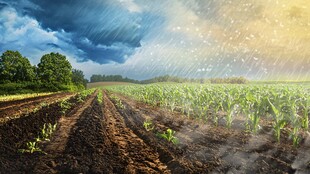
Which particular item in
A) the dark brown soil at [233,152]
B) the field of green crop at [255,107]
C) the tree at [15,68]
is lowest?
the dark brown soil at [233,152]

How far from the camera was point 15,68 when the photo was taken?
43250 millimetres

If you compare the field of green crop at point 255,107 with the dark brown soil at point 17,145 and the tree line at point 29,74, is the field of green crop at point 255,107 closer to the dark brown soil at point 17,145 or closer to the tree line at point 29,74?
the dark brown soil at point 17,145

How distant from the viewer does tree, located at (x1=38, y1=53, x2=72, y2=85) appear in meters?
50.7

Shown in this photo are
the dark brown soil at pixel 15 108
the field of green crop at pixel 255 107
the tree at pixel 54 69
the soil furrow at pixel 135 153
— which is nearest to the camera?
the soil furrow at pixel 135 153

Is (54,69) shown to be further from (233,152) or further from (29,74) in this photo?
(233,152)

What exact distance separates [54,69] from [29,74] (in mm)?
9511

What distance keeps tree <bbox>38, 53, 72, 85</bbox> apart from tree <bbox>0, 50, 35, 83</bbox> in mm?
4227

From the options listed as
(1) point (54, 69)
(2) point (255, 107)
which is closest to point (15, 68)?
(1) point (54, 69)

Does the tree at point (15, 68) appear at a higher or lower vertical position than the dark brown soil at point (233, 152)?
higher

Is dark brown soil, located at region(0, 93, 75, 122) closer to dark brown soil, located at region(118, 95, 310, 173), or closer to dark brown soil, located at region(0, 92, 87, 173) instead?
dark brown soil, located at region(0, 92, 87, 173)

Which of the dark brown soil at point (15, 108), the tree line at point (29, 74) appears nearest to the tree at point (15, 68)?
the tree line at point (29, 74)

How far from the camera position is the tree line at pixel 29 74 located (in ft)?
131

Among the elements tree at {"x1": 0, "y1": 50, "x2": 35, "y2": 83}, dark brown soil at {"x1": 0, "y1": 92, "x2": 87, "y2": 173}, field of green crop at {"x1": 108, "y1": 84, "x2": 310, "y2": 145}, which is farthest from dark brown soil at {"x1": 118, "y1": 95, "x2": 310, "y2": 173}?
tree at {"x1": 0, "y1": 50, "x2": 35, "y2": 83}

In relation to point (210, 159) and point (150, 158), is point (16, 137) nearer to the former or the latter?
point (150, 158)
